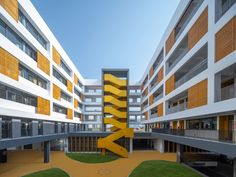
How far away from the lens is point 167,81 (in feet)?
96.6

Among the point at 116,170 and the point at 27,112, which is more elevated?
the point at 27,112

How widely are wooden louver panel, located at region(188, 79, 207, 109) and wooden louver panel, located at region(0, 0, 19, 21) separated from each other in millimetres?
19356

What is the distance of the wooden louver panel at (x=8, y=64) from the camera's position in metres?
16.2

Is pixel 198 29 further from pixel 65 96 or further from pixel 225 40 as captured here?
pixel 65 96

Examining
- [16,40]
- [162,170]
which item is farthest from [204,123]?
[16,40]

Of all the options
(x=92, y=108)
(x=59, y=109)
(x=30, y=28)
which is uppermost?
(x=30, y=28)

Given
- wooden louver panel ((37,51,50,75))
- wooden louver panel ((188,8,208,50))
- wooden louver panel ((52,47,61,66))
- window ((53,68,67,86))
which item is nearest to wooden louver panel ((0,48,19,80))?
wooden louver panel ((37,51,50,75))

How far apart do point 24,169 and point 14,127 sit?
337 inches

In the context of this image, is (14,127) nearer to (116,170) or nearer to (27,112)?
(27,112)

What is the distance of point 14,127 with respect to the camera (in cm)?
1742

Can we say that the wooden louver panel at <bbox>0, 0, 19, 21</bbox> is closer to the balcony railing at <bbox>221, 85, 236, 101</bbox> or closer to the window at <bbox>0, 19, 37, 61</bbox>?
the window at <bbox>0, 19, 37, 61</bbox>

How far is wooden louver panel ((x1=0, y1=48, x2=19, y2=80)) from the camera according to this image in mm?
16156

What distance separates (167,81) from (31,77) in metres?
20.1

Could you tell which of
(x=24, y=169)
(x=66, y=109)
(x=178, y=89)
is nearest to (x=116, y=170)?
(x=24, y=169)
